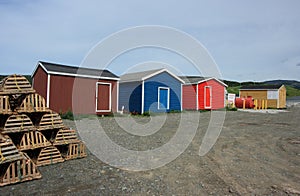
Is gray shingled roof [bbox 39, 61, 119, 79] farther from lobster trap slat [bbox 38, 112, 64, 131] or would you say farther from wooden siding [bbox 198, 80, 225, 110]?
wooden siding [bbox 198, 80, 225, 110]

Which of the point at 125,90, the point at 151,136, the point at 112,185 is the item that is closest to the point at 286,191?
the point at 112,185

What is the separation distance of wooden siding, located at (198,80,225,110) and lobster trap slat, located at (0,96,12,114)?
1806cm

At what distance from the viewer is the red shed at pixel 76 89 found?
12844 millimetres

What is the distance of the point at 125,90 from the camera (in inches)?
719

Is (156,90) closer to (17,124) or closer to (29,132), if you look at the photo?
(29,132)

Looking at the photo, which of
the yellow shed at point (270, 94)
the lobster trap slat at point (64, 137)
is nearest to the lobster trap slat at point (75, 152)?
the lobster trap slat at point (64, 137)

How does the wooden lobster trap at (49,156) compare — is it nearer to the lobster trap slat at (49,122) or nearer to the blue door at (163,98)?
the lobster trap slat at (49,122)

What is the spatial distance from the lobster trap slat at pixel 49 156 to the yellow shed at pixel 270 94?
29.4 metres

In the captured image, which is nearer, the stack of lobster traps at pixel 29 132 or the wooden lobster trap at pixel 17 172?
the wooden lobster trap at pixel 17 172

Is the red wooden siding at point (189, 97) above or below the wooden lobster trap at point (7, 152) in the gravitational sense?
above

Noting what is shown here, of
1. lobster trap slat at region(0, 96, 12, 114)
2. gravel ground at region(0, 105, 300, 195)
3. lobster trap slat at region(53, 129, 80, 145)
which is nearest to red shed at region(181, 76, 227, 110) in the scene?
gravel ground at region(0, 105, 300, 195)

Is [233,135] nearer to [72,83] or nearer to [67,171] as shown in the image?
[67,171]

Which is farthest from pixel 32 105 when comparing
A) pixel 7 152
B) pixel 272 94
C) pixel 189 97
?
pixel 272 94

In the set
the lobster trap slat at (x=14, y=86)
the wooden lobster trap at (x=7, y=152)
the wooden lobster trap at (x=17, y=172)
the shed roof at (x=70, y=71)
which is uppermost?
the shed roof at (x=70, y=71)
